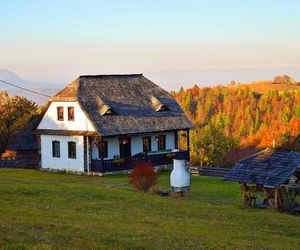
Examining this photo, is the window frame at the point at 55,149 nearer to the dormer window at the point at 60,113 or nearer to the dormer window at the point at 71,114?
the dormer window at the point at 60,113

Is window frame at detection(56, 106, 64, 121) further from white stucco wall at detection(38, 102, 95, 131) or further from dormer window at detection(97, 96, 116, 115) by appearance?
dormer window at detection(97, 96, 116, 115)

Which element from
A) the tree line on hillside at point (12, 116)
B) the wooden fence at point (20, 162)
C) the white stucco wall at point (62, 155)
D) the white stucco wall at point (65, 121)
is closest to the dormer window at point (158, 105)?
the white stucco wall at point (65, 121)

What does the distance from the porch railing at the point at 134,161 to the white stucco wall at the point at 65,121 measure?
2.82m

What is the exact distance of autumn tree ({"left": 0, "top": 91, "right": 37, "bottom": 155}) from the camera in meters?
55.6

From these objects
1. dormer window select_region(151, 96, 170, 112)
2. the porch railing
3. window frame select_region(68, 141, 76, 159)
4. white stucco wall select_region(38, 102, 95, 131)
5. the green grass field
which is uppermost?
dormer window select_region(151, 96, 170, 112)

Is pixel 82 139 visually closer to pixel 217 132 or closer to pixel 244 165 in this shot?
pixel 244 165

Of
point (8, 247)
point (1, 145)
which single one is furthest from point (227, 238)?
point (1, 145)

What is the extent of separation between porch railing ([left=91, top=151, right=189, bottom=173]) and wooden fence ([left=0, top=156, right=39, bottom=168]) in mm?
7861

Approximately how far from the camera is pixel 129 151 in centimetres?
4653

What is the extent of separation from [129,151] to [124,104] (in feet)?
12.9

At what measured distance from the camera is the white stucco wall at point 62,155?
45.2m

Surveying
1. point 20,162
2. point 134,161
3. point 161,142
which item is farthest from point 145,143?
point 20,162

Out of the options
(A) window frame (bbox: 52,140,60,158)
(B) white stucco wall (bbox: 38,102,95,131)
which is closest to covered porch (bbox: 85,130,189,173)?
(B) white stucco wall (bbox: 38,102,95,131)

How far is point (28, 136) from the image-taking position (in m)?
52.4
